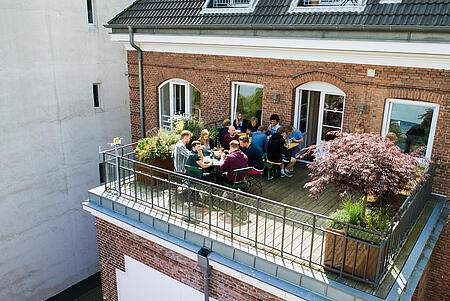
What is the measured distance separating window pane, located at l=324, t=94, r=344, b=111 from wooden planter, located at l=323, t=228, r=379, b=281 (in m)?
5.02

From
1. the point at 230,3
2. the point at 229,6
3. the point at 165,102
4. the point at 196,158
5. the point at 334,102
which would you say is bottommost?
the point at 196,158

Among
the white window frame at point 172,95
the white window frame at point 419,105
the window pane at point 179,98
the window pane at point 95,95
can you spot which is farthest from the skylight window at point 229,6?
the window pane at point 95,95

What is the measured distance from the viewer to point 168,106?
46.8 feet

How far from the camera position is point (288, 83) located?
1081 centimetres

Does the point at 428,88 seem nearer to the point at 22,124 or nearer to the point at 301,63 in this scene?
the point at 301,63

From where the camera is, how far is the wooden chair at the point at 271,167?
10195 millimetres

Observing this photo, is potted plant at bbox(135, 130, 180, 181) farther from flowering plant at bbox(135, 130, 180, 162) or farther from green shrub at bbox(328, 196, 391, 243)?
green shrub at bbox(328, 196, 391, 243)

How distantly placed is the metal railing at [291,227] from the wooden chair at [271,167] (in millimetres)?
1415

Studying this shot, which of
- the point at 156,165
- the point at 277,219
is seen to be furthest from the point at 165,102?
the point at 277,219

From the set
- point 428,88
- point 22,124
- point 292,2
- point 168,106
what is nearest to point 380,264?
point 428,88

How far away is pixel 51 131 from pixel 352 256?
12.7 meters

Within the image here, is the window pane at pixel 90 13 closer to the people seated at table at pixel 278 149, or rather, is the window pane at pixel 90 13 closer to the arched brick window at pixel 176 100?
the arched brick window at pixel 176 100

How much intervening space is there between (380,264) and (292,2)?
7073mm

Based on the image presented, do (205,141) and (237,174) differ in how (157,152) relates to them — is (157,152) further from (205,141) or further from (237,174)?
(237,174)
